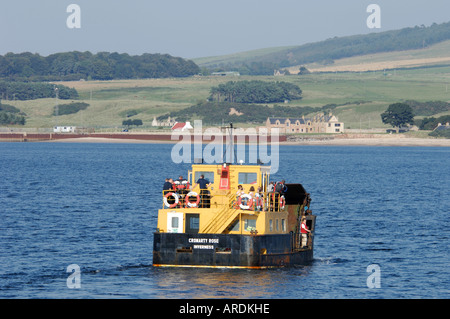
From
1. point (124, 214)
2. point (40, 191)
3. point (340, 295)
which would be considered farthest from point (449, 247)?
point (40, 191)

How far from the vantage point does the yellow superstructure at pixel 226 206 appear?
3750 cm

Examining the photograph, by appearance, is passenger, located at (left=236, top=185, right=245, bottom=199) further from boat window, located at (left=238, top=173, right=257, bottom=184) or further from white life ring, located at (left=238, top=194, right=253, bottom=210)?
boat window, located at (left=238, top=173, right=257, bottom=184)

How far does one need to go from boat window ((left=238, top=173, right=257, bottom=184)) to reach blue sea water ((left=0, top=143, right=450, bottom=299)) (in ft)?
14.2

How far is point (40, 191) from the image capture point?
265 feet

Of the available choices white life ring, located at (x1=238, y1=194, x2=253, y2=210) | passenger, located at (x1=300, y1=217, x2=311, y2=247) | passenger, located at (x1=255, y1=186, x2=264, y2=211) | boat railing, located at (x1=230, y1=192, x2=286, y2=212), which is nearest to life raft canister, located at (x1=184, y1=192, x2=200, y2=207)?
boat railing, located at (x1=230, y1=192, x2=286, y2=212)

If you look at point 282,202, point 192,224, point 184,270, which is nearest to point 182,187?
point 192,224

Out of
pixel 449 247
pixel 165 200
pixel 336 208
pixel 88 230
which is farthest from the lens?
pixel 336 208

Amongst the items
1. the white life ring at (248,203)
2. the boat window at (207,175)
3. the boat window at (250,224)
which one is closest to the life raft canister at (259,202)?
the white life ring at (248,203)

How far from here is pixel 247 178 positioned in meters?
39.6

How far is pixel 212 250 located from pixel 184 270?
4.96 feet

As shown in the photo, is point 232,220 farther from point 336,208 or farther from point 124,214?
point 336,208

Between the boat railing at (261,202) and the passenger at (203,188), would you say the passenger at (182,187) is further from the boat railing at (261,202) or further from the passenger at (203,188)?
the boat railing at (261,202)

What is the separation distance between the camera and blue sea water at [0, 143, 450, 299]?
116 feet
